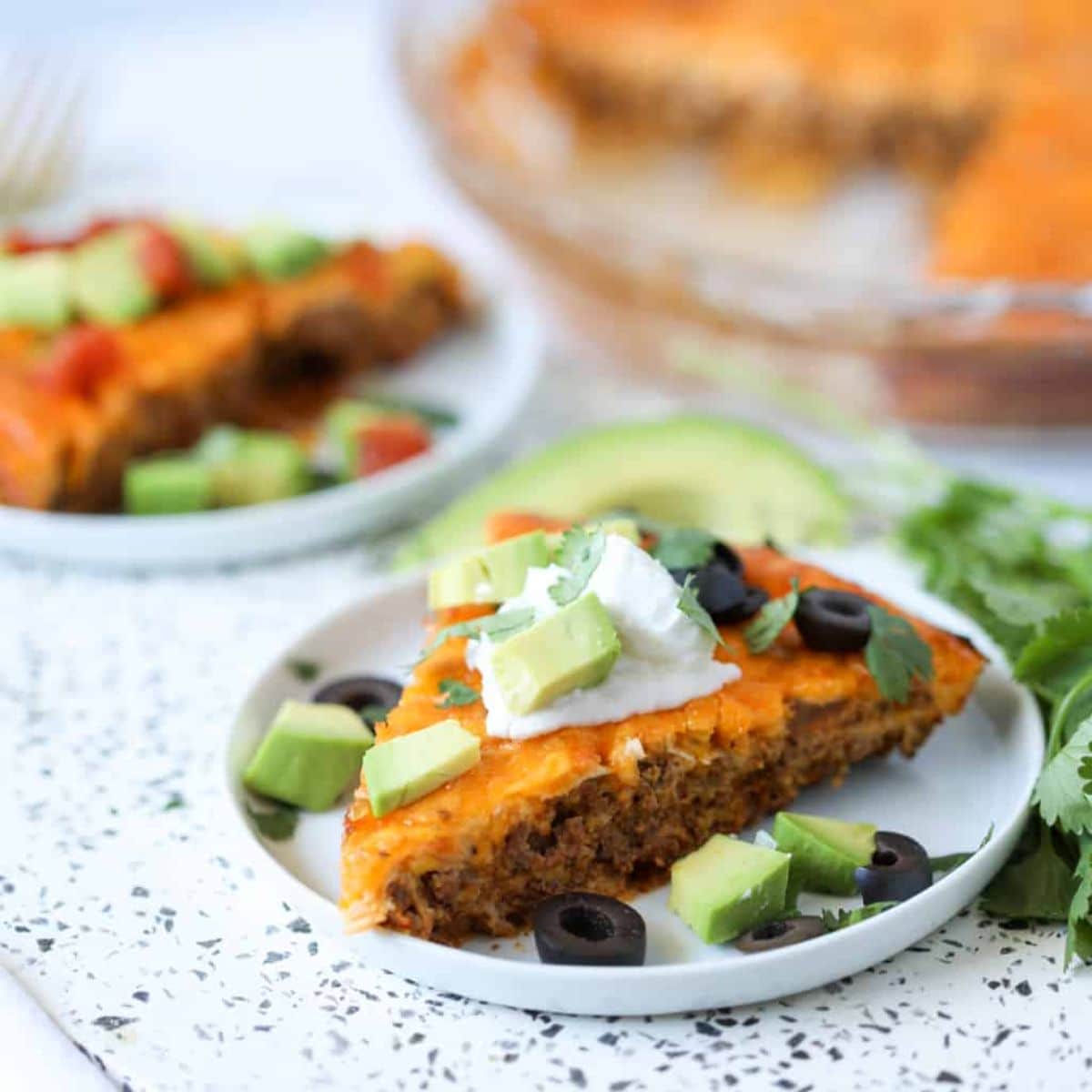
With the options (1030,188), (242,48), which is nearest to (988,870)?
(1030,188)

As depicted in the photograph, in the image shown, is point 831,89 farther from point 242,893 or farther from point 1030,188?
point 242,893

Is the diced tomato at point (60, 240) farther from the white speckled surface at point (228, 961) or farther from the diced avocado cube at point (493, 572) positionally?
the diced avocado cube at point (493, 572)

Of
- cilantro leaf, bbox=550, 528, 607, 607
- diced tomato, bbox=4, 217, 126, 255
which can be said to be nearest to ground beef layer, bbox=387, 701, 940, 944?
cilantro leaf, bbox=550, 528, 607, 607

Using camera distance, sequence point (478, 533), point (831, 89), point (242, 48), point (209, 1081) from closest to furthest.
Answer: point (209, 1081) < point (478, 533) < point (831, 89) < point (242, 48)

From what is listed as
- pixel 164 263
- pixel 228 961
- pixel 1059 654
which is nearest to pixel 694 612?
pixel 1059 654

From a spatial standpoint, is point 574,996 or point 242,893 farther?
point 242,893

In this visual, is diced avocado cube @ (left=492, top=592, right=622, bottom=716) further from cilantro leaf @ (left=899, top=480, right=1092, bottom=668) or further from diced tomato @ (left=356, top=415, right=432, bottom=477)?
diced tomato @ (left=356, top=415, right=432, bottom=477)

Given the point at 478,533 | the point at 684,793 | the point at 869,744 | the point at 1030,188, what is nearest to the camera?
the point at 684,793
